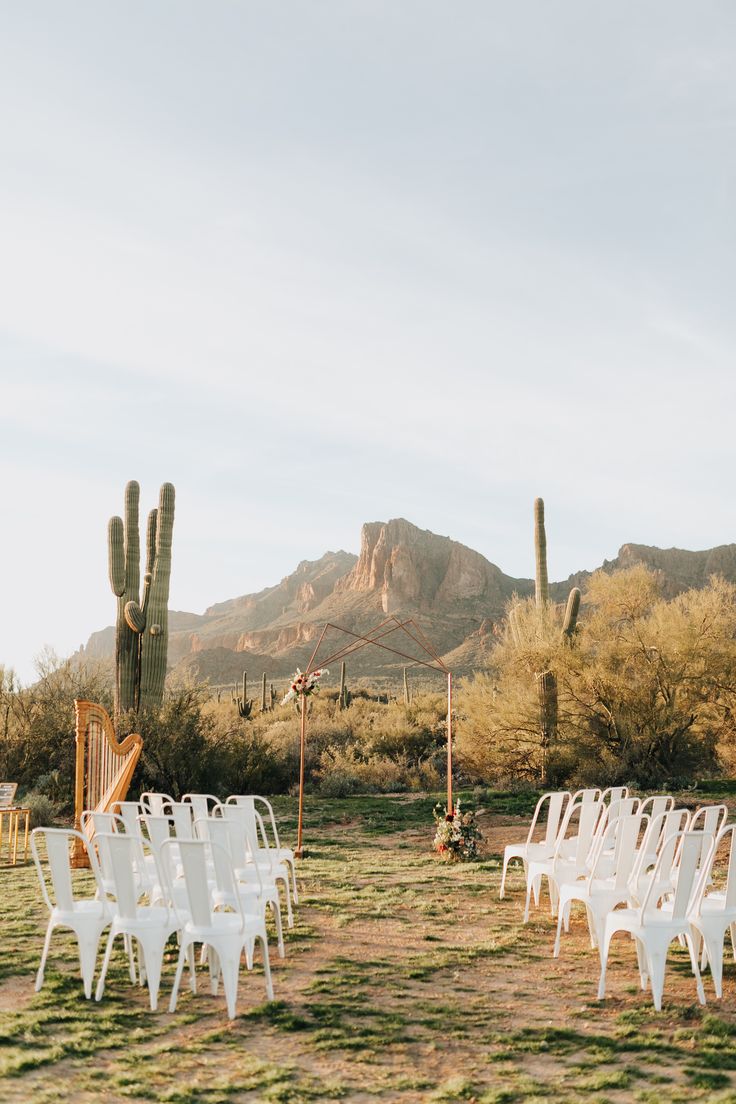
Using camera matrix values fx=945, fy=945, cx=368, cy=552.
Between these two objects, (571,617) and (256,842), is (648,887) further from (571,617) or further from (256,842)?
(571,617)

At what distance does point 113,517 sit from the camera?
17250mm

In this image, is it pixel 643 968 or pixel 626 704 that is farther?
pixel 626 704

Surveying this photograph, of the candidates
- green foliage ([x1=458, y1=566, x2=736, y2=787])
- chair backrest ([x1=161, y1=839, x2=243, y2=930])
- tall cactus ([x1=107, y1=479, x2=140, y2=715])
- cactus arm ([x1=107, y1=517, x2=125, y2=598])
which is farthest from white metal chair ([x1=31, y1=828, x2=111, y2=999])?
green foliage ([x1=458, y1=566, x2=736, y2=787])

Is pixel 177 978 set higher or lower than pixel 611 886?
lower

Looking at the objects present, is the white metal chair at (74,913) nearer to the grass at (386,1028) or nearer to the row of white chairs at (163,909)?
the row of white chairs at (163,909)

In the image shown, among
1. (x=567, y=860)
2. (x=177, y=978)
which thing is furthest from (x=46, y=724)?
(x=177, y=978)

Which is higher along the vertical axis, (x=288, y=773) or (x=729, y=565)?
(x=729, y=565)

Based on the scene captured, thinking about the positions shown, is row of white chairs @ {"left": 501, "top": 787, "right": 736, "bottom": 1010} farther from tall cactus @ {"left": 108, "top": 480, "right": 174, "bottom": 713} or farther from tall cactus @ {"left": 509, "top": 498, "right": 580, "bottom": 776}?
tall cactus @ {"left": 509, "top": 498, "right": 580, "bottom": 776}

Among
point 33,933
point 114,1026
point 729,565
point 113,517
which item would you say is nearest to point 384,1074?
point 114,1026

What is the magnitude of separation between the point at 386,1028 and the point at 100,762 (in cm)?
730

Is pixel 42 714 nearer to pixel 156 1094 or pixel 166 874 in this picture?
pixel 166 874

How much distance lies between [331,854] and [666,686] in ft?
31.0

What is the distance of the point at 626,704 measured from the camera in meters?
18.5

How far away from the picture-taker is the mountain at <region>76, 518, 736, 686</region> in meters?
56.0
